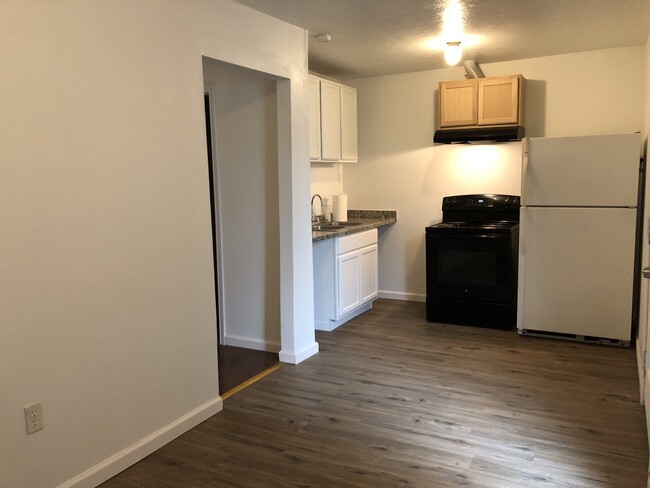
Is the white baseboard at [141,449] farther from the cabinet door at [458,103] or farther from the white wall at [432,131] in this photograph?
the cabinet door at [458,103]

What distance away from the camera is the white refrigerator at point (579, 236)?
3998mm

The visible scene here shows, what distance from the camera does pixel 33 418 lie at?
208cm

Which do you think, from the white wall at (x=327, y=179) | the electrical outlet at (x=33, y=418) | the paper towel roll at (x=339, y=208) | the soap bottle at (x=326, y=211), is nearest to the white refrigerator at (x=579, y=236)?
the paper towel roll at (x=339, y=208)

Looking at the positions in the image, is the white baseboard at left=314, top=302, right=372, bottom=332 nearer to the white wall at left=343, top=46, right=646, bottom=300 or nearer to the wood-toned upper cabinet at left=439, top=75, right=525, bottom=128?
the white wall at left=343, top=46, right=646, bottom=300

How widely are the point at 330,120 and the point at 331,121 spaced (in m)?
0.03

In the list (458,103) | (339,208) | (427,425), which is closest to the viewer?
(427,425)

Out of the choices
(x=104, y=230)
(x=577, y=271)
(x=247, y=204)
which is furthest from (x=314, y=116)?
(x=104, y=230)

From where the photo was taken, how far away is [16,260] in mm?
1999

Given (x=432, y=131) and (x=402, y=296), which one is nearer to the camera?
(x=432, y=131)

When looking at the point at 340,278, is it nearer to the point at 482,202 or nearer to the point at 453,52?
the point at 482,202

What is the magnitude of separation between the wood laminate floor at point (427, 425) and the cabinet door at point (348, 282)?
539 mm

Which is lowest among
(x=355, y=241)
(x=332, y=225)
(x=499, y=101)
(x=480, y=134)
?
(x=355, y=241)

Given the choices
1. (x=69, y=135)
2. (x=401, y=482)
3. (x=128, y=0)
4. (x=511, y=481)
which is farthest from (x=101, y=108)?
(x=511, y=481)

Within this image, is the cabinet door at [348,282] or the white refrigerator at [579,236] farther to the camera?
the cabinet door at [348,282]
